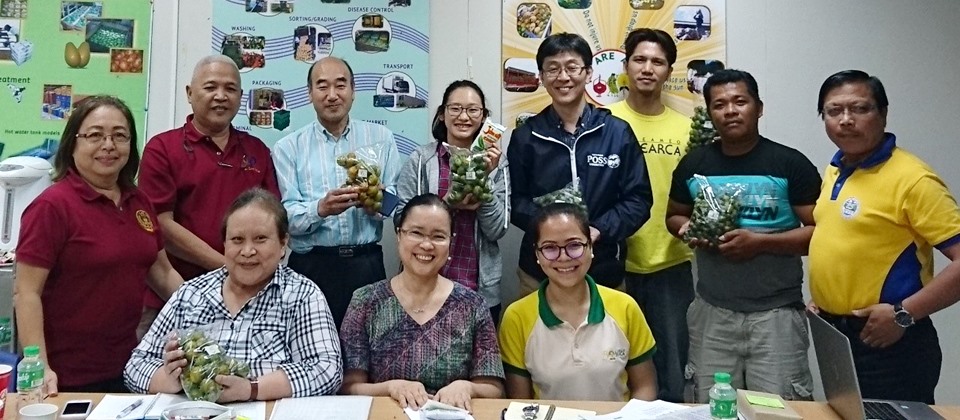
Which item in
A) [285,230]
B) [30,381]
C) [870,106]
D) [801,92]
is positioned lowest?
[30,381]

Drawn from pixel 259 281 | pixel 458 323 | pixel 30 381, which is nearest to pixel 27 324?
pixel 30 381

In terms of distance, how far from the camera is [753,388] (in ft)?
8.13

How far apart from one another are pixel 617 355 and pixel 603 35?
174cm

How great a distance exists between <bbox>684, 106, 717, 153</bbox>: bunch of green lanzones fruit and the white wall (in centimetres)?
57

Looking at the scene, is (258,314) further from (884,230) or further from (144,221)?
(884,230)

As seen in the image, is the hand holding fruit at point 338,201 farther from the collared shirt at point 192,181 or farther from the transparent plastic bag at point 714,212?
the transparent plastic bag at point 714,212

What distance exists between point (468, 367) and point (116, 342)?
1.16 m

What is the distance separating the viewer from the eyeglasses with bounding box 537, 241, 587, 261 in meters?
2.14

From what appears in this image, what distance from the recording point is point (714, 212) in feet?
8.04

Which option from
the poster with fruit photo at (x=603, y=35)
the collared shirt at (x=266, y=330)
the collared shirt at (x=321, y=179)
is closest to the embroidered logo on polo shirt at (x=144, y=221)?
the collared shirt at (x=266, y=330)

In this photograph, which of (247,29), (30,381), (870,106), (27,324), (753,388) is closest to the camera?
(30,381)

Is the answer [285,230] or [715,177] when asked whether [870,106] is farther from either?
[285,230]

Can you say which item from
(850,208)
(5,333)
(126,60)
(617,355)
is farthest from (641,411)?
(126,60)

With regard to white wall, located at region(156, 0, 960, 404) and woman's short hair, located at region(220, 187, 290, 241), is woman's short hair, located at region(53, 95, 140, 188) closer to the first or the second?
woman's short hair, located at region(220, 187, 290, 241)
